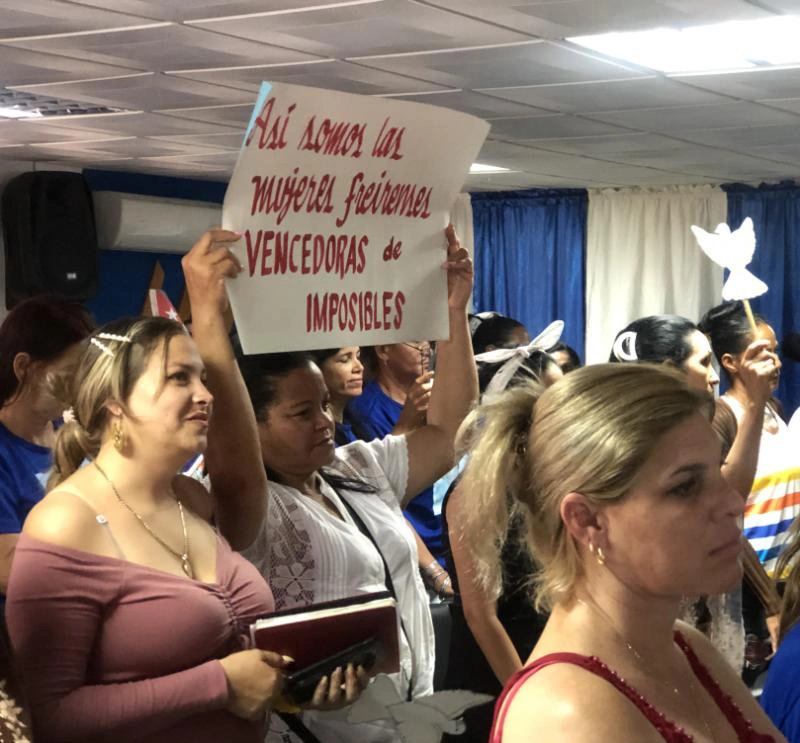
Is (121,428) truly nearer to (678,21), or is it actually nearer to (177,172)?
(678,21)

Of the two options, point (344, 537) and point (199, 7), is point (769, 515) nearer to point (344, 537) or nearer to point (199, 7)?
point (344, 537)

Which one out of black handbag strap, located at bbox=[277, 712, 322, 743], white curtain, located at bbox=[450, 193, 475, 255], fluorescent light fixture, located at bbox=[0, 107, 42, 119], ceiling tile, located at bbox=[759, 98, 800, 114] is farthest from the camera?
white curtain, located at bbox=[450, 193, 475, 255]

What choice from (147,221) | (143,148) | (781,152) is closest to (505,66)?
(781,152)

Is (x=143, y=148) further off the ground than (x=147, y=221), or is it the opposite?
(x=143, y=148)

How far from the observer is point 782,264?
760 centimetres

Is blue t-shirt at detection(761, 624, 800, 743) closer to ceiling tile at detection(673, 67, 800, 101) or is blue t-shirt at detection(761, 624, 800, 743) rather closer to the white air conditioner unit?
ceiling tile at detection(673, 67, 800, 101)

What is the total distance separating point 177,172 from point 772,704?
269 inches

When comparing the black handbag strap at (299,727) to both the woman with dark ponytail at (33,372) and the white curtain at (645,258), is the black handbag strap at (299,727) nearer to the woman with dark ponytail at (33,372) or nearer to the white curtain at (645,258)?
the woman with dark ponytail at (33,372)

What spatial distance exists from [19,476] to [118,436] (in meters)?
0.81

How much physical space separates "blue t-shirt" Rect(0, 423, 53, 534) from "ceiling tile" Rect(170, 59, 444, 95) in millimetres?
2154

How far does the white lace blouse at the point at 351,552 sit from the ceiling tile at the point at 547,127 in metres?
3.45

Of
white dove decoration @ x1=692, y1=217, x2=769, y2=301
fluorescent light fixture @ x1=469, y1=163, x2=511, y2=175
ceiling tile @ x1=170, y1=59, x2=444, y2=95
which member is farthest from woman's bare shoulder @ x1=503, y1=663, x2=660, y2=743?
fluorescent light fixture @ x1=469, y1=163, x2=511, y2=175

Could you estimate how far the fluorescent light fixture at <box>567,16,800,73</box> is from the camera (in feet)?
12.8

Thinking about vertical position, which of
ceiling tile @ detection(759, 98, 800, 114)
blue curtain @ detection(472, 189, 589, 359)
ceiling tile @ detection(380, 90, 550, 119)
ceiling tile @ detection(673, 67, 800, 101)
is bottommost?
blue curtain @ detection(472, 189, 589, 359)
